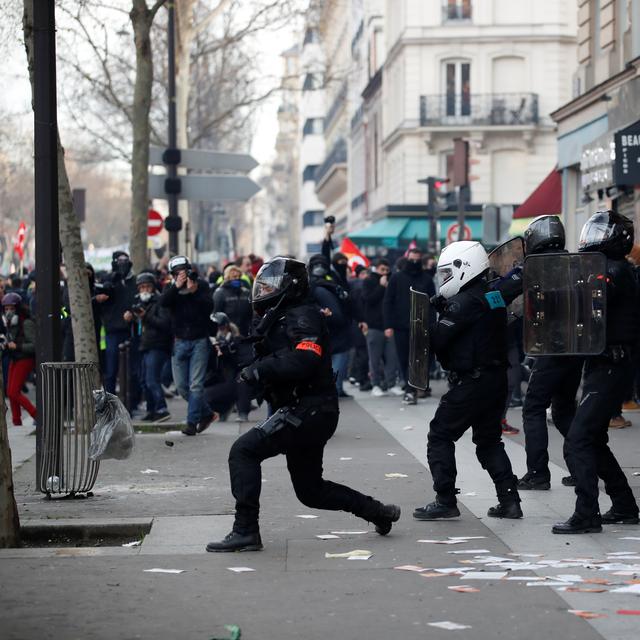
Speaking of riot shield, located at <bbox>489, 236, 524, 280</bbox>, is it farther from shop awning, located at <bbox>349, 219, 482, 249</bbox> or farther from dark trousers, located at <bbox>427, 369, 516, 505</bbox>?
shop awning, located at <bbox>349, 219, 482, 249</bbox>

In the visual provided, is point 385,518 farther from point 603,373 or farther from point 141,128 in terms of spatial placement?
point 141,128

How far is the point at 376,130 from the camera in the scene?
207 ft

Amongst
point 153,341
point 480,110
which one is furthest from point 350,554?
point 480,110

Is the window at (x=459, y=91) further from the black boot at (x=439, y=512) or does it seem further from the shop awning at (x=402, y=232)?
the black boot at (x=439, y=512)

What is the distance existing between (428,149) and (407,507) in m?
44.2

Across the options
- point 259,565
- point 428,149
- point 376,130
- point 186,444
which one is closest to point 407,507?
point 259,565

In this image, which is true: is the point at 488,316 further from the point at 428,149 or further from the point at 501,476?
the point at 428,149

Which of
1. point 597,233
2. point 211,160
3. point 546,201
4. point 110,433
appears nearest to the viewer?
point 597,233

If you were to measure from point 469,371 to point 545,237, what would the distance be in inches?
43.2

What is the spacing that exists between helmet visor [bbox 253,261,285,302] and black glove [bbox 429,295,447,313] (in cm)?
124

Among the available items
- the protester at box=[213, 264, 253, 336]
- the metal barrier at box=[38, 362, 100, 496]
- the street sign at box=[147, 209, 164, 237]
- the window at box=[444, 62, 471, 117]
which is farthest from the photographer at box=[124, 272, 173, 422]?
the window at box=[444, 62, 471, 117]

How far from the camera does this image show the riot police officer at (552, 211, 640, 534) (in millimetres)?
8352

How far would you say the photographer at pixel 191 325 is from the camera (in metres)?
14.5

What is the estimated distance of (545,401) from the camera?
10062 millimetres
